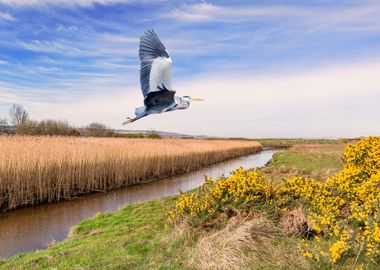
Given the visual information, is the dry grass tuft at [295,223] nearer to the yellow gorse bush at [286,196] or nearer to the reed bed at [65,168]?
the yellow gorse bush at [286,196]

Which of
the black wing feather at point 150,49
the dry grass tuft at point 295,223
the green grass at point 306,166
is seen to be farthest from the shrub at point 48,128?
the black wing feather at point 150,49

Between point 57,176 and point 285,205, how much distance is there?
9310 millimetres

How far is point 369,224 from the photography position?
4805mm

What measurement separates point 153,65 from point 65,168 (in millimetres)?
11981

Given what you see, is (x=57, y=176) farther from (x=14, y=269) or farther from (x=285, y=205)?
(x=285, y=205)

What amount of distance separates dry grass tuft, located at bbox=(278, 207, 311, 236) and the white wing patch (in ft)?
13.5

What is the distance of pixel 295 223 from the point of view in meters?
5.87

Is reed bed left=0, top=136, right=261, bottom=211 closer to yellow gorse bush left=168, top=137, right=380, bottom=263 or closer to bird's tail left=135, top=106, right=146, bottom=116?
yellow gorse bush left=168, top=137, right=380, bottom=263

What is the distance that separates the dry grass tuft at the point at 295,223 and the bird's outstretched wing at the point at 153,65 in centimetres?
411

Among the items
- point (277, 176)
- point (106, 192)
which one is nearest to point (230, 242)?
point (277, 176)

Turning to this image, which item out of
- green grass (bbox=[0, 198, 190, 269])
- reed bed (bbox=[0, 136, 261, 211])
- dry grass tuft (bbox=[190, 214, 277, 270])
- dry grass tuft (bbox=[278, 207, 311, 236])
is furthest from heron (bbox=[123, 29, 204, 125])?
reed bed (bbox=[0, 136, 261, 211])

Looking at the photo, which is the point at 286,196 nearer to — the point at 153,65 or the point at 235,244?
the point at 235,244

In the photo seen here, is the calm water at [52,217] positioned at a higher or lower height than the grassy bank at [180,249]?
lower

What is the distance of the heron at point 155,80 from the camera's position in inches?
80.7
